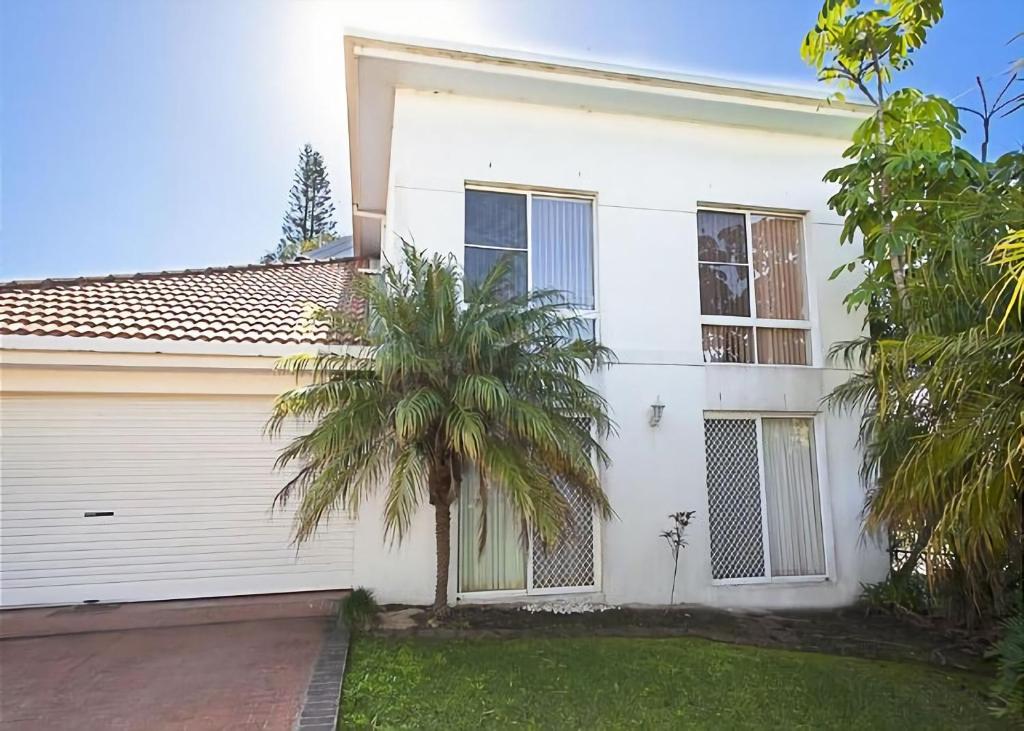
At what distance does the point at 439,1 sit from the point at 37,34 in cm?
569

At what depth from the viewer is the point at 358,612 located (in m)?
6.95

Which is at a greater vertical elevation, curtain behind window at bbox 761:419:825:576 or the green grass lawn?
curtain behind window at bbox 761:419:825:576

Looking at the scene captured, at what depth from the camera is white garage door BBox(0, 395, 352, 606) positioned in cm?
750

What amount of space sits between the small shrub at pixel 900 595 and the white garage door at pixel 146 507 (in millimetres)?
7817

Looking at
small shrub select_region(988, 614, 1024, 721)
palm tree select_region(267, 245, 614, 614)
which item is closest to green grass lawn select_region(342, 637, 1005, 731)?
small shrub select_region(988, 614, 1024, 721)

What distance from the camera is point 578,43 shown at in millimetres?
Answer: 8812

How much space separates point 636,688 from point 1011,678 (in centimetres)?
325

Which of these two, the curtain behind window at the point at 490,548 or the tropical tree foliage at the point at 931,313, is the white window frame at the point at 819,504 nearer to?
the tropical tree foliage at the point at 931,313

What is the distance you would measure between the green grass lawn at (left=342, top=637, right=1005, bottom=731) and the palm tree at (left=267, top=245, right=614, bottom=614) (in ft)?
4.21

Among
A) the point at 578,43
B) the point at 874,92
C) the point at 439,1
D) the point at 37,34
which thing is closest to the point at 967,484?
the point at 874,92

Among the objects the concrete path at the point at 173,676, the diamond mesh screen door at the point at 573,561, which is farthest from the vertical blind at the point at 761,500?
the concrete path at the point at 173,676

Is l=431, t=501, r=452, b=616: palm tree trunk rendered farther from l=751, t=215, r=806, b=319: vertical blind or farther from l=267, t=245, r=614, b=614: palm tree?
l=751, t=215, r=806, b=319: vertical blind

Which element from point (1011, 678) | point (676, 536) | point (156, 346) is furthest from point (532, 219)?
point (1011, 678)

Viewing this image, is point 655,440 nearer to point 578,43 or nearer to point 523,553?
point 523,553
